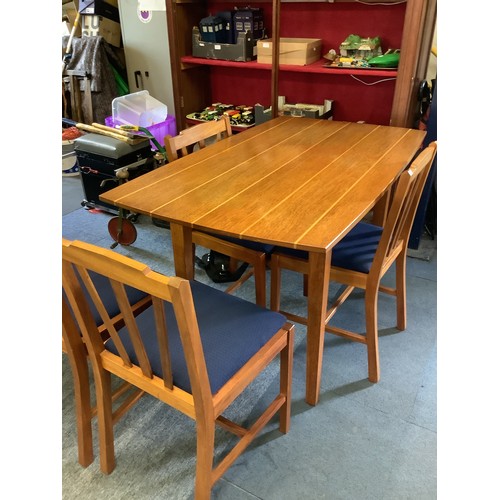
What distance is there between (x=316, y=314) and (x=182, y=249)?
59cm

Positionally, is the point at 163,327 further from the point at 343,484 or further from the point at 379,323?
the point at 379,323

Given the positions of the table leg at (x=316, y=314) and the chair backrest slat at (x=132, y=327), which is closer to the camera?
the chair backrest slat at (x=132, y=327)

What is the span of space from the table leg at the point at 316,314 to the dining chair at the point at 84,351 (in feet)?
1.86

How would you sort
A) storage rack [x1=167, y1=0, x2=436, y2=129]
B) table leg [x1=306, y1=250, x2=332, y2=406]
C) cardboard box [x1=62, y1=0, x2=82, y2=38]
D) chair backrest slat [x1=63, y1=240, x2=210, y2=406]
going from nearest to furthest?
chair backrest slat [x1=63, y1=240, x2=210, y2=406]
table leg [x1=306, y1=250, x2=332, y2=406]
storage rack [x1=167, y1=0, x2=436, y2=129]
cardboard box [x1=62, y1=0, x2=82, y2=38]

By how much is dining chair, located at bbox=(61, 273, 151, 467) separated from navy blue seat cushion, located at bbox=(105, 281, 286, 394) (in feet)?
0.32

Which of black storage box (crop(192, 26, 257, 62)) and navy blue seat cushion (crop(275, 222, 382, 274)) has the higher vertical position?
black storage box (crop(192, 26, 257, 62))

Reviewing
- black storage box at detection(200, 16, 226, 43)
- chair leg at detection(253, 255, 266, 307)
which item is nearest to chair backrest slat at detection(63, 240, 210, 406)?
chair leg at detection(253, 255, 266, 307)

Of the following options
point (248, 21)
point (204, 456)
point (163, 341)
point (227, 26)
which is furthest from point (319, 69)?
point (204, 456)

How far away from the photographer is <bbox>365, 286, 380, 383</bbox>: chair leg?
1624 mm

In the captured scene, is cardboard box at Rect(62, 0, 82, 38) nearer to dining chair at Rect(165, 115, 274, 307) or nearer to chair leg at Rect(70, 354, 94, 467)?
dining chair at Rect(165, 115, 274, 307)

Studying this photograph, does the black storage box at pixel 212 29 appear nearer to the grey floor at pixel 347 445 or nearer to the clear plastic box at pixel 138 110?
the clear plastic box at pixel 138 110

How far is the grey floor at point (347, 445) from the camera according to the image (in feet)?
4.49

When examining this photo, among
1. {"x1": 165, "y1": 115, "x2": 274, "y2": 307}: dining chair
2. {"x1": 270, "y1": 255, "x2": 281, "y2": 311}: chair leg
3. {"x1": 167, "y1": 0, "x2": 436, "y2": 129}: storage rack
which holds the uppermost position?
{"x1": 167, "y1": 0, "x2": 436, "y2": 129}: storage rack

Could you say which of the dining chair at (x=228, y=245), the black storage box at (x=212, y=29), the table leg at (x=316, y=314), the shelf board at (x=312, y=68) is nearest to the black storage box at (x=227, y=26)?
the black storage box at (x=212, y=29)
